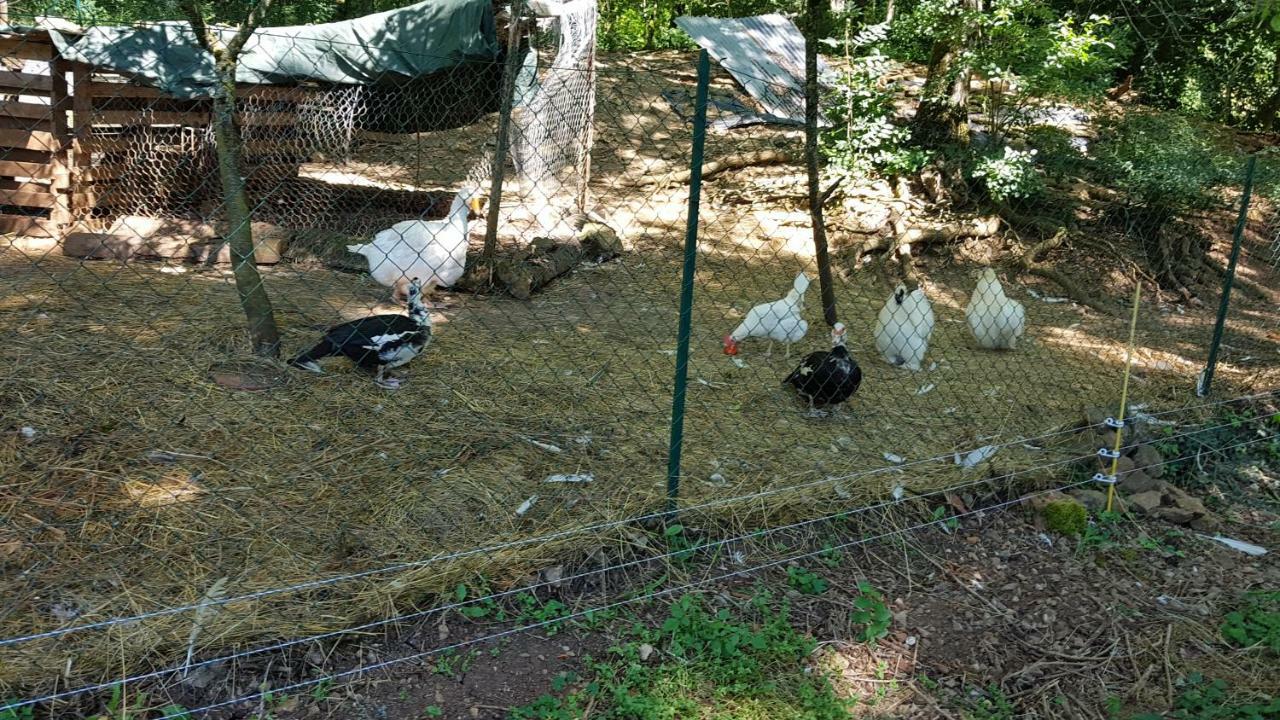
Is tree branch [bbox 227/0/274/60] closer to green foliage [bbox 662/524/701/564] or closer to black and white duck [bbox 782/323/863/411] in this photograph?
green foliage [bbox 662/524/701/564]

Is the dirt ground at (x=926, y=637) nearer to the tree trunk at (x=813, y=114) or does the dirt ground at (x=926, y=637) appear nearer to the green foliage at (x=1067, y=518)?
the green foliage at (x=1067, y=518)

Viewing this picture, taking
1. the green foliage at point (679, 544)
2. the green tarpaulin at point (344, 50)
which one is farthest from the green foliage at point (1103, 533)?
the green tarpaulin at point (344, 50)

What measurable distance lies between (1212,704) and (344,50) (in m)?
7.48

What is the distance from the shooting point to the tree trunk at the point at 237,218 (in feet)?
13.0

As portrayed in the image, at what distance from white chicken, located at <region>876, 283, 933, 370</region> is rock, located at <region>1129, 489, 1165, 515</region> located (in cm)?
171

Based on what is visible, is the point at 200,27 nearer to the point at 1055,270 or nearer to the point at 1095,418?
the point at 1095,418

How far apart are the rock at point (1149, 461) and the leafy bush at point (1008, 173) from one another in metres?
4.06

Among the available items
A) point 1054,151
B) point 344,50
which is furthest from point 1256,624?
point 344,50

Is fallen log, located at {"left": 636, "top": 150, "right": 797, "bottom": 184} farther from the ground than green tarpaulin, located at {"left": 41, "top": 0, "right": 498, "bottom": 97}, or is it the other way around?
green tarpaulin, located at {"left": 41, "top": 0, "right": 498, "bottom": 97}

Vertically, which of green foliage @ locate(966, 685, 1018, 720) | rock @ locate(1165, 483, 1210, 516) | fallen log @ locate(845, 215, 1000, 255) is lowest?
green foliage @ locate(966, 685, 1018, 720)

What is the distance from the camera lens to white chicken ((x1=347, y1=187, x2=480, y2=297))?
19.5 feet

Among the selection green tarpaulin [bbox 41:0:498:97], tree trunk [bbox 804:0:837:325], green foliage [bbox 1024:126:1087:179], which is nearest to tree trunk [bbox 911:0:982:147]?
green foliage [bbox 1024:126:1087:179]

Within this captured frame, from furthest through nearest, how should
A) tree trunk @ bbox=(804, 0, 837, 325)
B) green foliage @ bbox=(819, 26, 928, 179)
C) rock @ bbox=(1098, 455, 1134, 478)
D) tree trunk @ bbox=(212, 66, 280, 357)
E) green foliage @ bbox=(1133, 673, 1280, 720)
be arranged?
green foliage @ bbox=(819, 26, 928, 179)
tree trunk @ bbox=(804, 0, 837, 325)
rock @ bbox=(1098, 455, 1134, 478)
tree trunk @ bbox=(212, 66, 280, 357)
green foliage @ bbox=(1133, 673, 1280, 720)

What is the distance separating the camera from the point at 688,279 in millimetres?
3279
